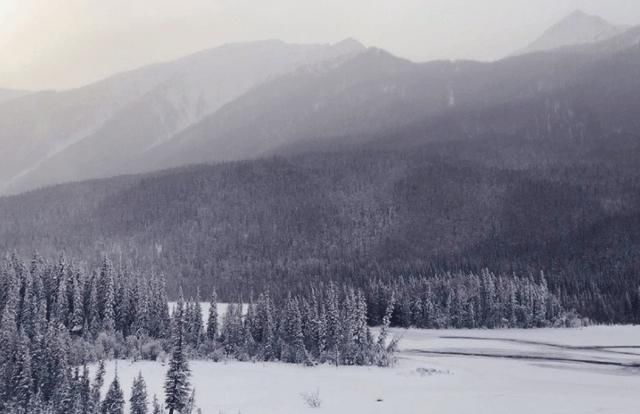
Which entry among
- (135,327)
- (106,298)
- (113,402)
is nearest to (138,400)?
(113,402)

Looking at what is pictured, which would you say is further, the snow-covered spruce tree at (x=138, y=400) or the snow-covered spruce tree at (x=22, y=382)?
the snow-covered spruce tree at (x=22, y=382)

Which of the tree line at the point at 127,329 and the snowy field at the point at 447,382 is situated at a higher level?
the tree line at the point at 127,329

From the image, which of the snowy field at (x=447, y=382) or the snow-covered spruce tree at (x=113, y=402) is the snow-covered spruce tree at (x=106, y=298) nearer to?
the snowy field at (x=447, y=382)

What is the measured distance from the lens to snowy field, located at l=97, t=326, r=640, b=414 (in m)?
45.3

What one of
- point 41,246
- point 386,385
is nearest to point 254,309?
point 386,385

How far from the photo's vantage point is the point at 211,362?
69000mm

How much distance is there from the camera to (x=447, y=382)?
5531 cm

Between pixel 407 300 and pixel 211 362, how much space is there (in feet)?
171

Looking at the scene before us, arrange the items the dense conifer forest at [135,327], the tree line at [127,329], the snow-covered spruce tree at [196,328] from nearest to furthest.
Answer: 1. the tree line at [127,329]
2. the dense conifer forest at [135,327]
3. the snow-covered spruce tree at [196,328]

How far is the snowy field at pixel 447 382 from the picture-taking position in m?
45.3

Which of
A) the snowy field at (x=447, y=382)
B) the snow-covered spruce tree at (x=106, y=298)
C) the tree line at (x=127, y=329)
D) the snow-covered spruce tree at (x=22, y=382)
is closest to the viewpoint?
the snow-covered spruce tree at (x=22, y=382)

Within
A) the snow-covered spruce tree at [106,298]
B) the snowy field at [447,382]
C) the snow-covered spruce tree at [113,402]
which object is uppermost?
the snow-covered spruce tree at [106,298]

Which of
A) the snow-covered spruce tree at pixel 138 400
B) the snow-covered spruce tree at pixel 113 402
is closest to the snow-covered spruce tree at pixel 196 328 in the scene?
the snow-covered spruce tree at pixel 113 402

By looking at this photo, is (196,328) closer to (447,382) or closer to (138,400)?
(447,382)
